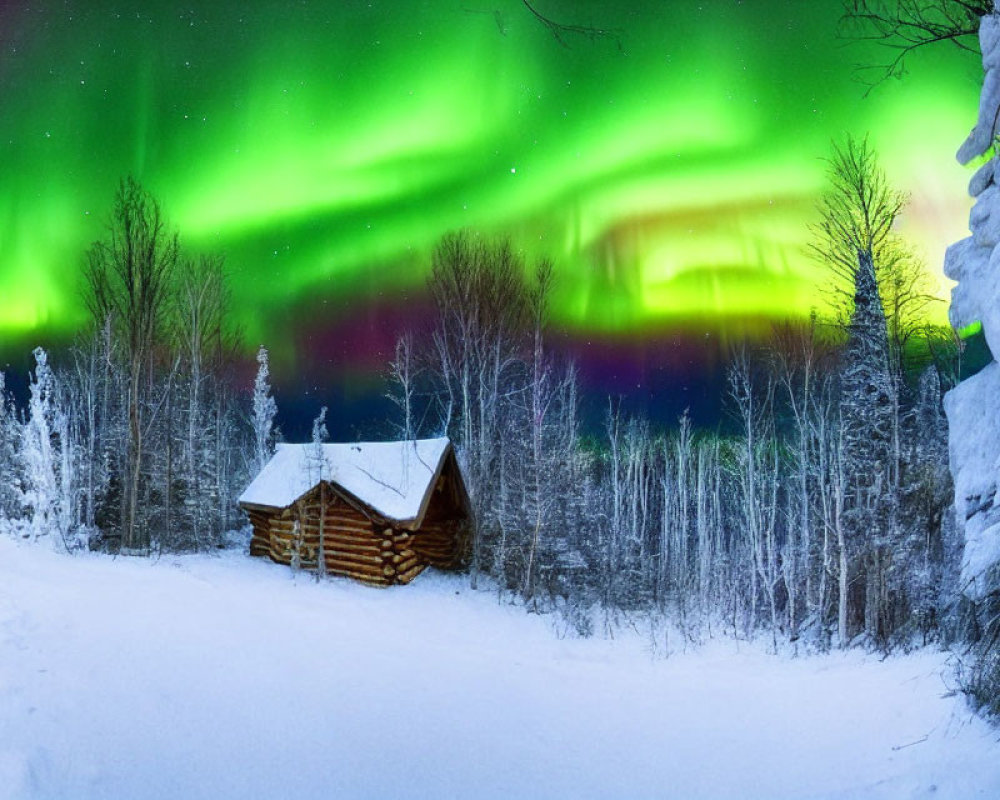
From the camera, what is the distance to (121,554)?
16.1 metres

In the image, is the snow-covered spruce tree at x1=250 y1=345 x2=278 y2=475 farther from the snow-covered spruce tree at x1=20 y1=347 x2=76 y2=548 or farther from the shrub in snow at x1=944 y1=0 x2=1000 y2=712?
the shrub in snow at x1=944 y1=0 x2=1000 y2=712

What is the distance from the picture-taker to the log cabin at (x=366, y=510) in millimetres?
17328

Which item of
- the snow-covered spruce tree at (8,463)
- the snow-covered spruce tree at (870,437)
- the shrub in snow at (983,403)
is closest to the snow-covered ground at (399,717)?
the shrub in snow at (983,403)

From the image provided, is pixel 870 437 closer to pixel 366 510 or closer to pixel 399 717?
pixel 366 510

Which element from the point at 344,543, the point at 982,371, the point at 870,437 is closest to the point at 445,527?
the point at 344,543

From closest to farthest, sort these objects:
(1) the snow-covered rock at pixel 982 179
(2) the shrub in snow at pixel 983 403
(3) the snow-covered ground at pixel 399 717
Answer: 1. (2) the shrub in snow at pixel 983 403
2. (3) the snow-covered ground at pixel 399 717
3. (1) the snow-covered rock at pixel 982 179

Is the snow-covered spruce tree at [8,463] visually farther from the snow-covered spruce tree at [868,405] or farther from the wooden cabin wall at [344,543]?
the snow-covered spruce tree at [868,405]

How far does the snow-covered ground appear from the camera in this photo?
180 inches

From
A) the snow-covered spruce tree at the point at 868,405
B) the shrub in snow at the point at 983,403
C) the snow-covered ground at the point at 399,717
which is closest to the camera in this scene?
the shrub in snow at the point at 983,403

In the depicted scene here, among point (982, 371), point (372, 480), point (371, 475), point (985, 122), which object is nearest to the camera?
point (985, 122)

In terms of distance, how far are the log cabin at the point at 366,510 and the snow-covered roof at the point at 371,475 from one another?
31 mm

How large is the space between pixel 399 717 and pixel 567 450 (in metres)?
15.1

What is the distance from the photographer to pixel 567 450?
2102 centimetres

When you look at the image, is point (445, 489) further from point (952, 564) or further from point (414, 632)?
point (952, 564)
